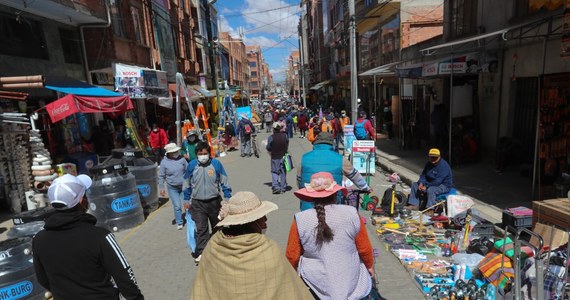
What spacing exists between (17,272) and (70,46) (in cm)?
1035

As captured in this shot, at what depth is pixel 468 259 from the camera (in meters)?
4.72

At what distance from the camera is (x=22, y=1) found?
8.96 metres

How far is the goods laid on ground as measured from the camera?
3.40 m

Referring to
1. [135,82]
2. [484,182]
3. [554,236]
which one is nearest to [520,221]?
[554,236]

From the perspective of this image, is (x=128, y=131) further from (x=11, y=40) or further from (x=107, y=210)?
(x=107, y=210)

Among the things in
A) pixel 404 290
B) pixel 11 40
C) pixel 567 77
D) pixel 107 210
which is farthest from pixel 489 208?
pixel 11 40

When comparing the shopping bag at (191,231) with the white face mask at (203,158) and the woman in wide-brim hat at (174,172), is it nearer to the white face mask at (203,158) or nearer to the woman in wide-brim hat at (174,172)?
the white face mask at (203,158)

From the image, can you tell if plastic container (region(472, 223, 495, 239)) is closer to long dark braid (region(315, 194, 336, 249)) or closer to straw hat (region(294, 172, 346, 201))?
straw hat (region(294, 172, 346, 201))

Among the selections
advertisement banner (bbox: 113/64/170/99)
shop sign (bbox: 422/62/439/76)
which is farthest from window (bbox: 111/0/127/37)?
shop sign (bbox: 422/62/439/76)

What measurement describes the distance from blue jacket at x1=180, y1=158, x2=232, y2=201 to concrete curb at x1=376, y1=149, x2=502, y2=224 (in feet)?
15.1

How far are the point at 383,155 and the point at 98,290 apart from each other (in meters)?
12.2

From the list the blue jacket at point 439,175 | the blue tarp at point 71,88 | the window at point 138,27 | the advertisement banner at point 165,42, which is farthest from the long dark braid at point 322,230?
the advertisement banner at point 165,42

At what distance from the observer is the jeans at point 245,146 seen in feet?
52.0

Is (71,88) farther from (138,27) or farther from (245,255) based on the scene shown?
(245,255)
